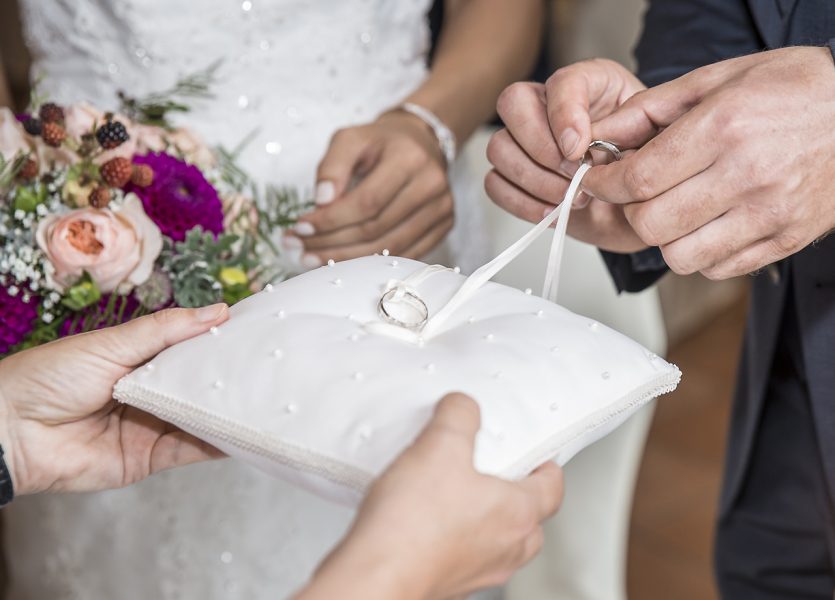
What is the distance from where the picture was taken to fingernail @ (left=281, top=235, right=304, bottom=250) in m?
1.26

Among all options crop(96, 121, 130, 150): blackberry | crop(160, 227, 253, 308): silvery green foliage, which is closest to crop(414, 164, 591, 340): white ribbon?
crop(160, 227, 253, 308): silvery green foliage

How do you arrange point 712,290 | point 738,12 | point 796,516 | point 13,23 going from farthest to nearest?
point 712,290, point 13,23, point 796,516, point 738,12

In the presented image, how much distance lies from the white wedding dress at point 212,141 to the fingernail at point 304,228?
5.8 inches

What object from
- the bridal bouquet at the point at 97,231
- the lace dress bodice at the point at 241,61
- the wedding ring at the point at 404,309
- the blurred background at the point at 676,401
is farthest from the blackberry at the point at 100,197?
the blurred background at the point at 676,401

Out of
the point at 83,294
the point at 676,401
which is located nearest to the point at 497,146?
the point at 83,294

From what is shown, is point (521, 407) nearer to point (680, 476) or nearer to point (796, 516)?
point (796, 516)

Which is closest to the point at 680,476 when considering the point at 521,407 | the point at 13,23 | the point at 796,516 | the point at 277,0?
the point at 796,516

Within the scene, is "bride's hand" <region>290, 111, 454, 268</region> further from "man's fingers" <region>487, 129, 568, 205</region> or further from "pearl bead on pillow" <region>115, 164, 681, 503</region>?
"pearl bead on pillow" <region>115, 164, 681, 503</region>

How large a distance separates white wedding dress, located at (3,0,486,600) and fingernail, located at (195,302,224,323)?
573 mm

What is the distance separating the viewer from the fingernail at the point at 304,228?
123 cm

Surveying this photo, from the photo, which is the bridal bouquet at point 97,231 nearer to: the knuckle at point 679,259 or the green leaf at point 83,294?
the green leaf at point 83,294

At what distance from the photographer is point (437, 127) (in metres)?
1.38

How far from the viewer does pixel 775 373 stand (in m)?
1.24

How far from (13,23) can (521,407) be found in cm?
233
